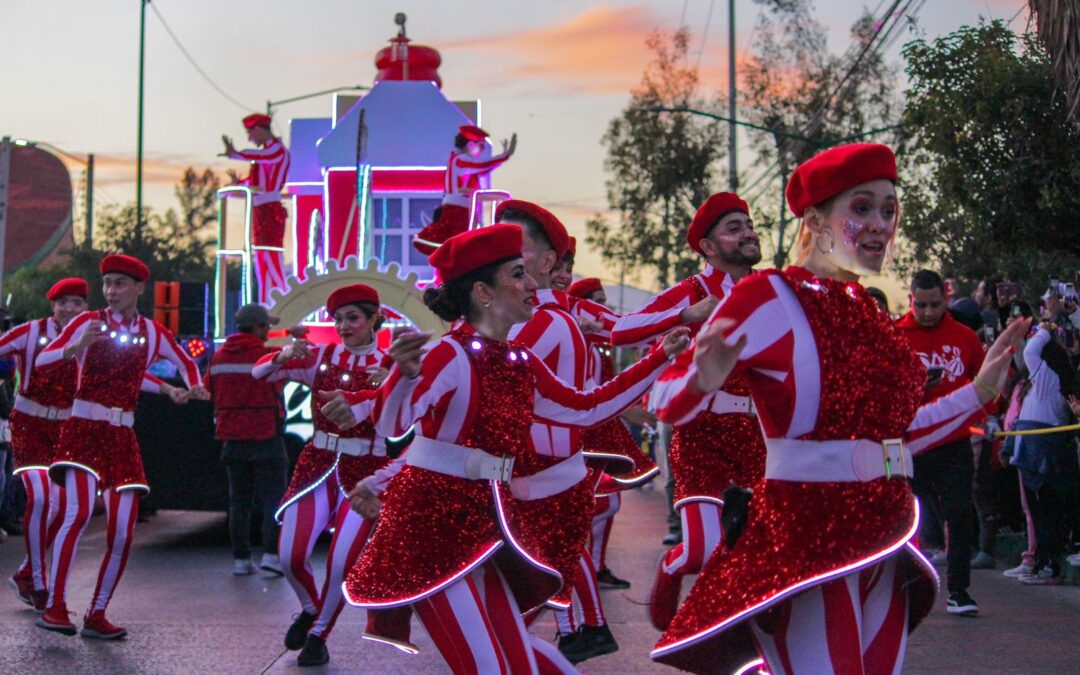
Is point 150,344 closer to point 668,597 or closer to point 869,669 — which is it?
point 668,597

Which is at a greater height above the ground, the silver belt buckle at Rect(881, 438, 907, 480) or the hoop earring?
the hoop earring

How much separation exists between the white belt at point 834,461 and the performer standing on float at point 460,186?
51.0ft

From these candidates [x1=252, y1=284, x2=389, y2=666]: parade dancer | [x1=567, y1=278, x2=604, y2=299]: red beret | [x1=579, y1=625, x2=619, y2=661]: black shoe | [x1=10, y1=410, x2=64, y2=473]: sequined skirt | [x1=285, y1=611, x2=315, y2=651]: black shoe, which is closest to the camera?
[x1=579, y1=625, x2=619, y2=661]: black shoe

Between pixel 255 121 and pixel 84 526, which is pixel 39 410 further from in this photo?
pixel 255 121

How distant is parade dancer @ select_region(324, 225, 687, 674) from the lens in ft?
15.2

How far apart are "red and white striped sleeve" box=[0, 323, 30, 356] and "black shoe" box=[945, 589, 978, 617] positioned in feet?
19.6

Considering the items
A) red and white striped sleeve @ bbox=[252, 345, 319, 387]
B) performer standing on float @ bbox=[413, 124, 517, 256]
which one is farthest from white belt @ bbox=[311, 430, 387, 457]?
performer standing on float @ bbox=[413, 124, 517, 256]

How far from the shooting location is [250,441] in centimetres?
1233

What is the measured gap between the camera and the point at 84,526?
29.1ft

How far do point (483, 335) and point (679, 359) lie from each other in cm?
136

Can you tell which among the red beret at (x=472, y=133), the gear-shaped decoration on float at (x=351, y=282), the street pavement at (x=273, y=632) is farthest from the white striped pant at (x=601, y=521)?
the red beret at (x=472, y=133)

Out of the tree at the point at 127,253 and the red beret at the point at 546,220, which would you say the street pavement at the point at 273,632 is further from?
the tree at the point at 127,253

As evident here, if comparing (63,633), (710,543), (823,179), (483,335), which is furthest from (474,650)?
(63,633)

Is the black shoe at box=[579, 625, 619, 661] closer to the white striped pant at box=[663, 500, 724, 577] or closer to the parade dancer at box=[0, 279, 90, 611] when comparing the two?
the white striped pant at box=[663, 500, 724, 577]
